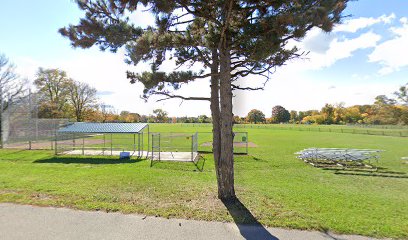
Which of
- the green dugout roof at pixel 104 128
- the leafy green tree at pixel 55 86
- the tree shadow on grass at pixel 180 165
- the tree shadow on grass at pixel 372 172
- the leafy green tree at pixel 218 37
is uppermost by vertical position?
the leafy green tree at pixel 55 86

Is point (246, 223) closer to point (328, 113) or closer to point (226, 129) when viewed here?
point (226, 129)

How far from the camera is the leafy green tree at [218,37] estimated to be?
494 cm

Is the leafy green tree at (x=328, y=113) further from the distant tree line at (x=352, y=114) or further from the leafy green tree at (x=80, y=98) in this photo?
the leafy green tree at (x=80, y=98)

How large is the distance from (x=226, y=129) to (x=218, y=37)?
2.26 metres

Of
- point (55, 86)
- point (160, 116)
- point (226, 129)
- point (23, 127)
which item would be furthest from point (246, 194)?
point (160, 116)

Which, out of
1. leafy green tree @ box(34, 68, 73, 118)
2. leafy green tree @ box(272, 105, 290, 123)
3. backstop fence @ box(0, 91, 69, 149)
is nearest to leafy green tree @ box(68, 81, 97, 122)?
leafy green tree @ box(34, 68, 73, 118)

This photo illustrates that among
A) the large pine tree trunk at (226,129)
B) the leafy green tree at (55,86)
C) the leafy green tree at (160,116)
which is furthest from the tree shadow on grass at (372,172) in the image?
the leafy green tree at (160,116)

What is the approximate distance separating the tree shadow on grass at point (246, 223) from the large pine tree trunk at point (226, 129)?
1.35 ft

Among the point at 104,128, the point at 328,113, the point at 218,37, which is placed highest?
the point at 328,113

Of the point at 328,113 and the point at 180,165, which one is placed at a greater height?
the point at 328,113

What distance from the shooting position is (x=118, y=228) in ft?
14.1

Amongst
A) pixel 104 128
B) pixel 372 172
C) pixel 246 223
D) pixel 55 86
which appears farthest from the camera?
pixel 55 86

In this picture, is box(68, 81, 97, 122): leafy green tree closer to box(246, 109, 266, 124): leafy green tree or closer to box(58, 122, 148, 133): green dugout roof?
box(58, 122, 148, 133): green dugout roof

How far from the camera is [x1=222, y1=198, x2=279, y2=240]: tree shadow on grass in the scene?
4102mm
